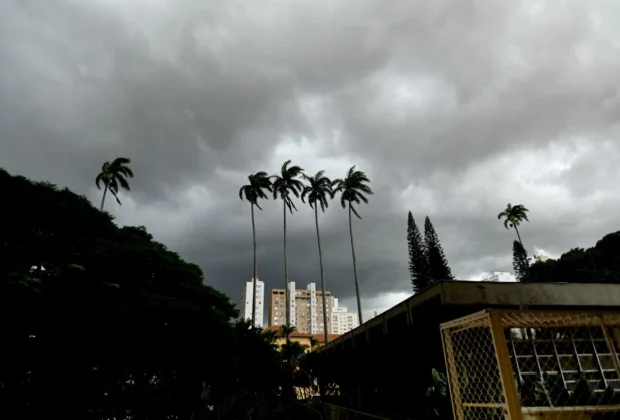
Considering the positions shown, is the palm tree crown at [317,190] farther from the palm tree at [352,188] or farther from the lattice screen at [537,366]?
the lattice screen at [537,366]

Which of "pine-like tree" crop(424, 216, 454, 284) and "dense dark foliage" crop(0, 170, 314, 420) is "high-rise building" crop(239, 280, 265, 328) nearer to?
"pine-like tree" crop(424, 216, 454, 284)

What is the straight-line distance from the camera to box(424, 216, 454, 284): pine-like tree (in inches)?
1829

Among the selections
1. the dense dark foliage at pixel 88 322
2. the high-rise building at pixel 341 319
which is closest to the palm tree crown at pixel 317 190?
the dense dark foliage at pixel 88 322

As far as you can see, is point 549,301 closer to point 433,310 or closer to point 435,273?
point 433,310

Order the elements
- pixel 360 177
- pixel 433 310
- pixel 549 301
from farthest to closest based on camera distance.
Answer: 1. pixel 360 177
2. pixel 433 310
3. pixel 549 301

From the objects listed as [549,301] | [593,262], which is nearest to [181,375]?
[549,301]

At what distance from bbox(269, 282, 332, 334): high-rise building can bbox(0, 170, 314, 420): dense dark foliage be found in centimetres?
11552

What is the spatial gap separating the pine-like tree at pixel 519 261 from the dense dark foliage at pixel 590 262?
1758 cm

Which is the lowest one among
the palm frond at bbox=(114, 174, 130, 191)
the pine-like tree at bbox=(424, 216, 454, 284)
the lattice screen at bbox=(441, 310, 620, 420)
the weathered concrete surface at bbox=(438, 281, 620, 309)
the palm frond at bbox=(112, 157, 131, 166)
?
the lattice screen at bbox=(441, 310, 620, 420)

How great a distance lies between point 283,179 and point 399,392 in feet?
106

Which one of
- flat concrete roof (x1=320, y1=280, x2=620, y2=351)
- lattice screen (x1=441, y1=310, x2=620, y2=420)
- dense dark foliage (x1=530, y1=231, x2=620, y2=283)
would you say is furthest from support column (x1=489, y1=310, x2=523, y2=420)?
dense dark foliage (x1=530, y1=231, x2=620, y2=283)

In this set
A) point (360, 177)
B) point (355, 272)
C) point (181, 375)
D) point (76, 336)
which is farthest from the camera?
point (360, 177)

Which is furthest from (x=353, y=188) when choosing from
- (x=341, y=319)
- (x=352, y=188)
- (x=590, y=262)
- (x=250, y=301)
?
(x=341, y=319)

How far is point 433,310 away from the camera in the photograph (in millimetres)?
5664
